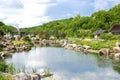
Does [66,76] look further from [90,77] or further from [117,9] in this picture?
[117,9]

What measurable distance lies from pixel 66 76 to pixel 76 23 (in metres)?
103

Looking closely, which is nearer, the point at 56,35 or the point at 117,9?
the point at 56,35

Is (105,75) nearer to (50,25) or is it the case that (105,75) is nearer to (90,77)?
(90,77)

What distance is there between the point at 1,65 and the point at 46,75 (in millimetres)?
4797

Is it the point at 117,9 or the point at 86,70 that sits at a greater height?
the point at 117,9

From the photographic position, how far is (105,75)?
33469 millimetres

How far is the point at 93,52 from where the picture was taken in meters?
58.4

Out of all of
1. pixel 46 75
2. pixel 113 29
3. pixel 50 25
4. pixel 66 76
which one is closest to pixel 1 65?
pixel 46 75

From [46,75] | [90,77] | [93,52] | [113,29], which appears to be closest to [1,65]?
[46,75]

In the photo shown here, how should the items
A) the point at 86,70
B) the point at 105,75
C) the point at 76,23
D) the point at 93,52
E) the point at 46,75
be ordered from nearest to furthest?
the point at 46,75
the point at 105,75
the point at 86,70
the point at 93,52
the point at 76,23

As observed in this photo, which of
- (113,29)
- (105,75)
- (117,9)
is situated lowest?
(105,75)

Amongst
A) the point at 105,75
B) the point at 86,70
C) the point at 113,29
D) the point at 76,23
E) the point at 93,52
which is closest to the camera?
the point at 105,75

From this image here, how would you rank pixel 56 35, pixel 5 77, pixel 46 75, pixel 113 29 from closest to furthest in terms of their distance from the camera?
pixel 5 77 < pixel 46 75 < pixel 113 29 < pixel 56 35

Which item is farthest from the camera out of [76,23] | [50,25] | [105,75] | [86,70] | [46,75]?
[50,25]
